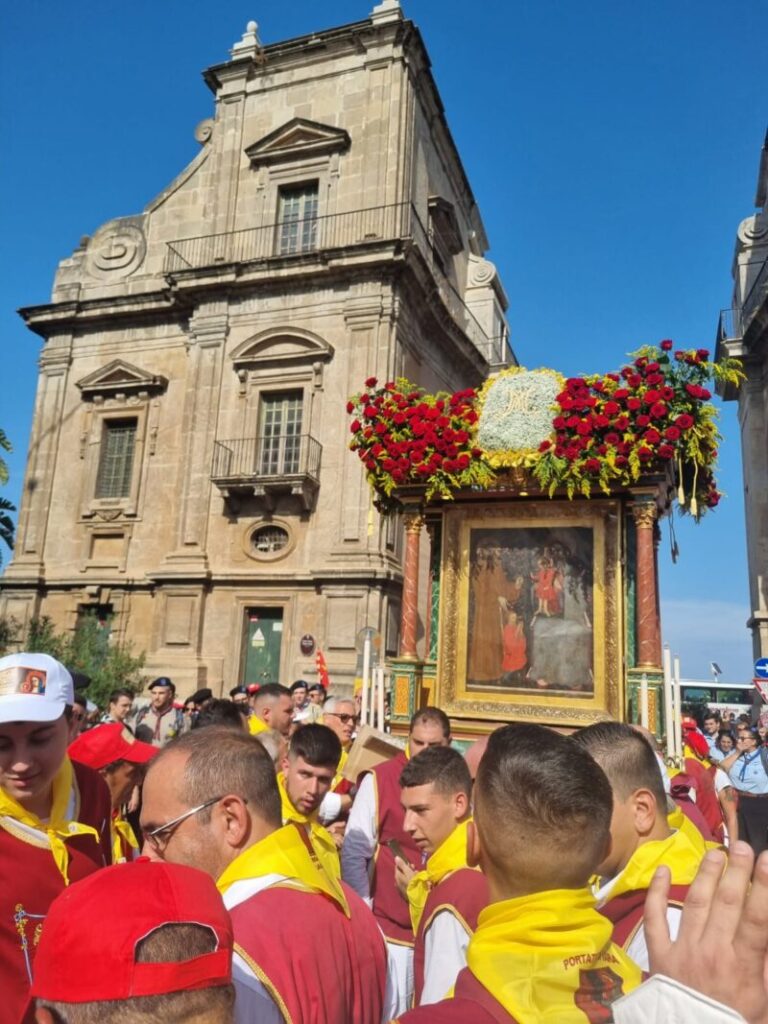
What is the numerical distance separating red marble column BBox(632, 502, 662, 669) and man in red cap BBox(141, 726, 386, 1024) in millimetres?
6077

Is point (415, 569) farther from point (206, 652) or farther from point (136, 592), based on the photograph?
point (136, 592)

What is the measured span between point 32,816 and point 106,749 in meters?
1.07

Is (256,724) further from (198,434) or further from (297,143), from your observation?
(297,143)

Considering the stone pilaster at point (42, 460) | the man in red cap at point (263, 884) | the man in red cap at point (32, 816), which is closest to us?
the man in red cap at point (263, 884)

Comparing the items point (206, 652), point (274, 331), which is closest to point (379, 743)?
point (206, 652)

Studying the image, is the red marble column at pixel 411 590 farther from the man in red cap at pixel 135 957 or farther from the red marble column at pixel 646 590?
the man in red cap at pixel 135 957

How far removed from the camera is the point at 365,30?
20.6 metres

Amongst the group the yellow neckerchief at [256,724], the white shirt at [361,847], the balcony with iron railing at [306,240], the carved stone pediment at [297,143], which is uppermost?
the carved stone pediment at [297,143]

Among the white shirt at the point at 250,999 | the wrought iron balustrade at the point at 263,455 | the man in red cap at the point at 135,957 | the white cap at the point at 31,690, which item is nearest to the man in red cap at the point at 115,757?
the white cap at the point at 31,690

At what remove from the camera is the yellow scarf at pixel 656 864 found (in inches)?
100

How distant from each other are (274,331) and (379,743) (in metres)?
15.6

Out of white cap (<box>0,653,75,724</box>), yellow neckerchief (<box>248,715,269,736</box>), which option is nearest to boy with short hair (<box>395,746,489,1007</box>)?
white cap (<box>0,653,75,724</box>)

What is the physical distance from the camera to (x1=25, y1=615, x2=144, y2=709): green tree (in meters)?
17.1

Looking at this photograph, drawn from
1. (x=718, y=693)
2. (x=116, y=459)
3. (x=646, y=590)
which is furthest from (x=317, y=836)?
(x=718, y=693)
